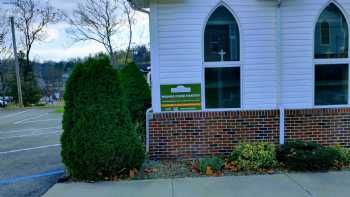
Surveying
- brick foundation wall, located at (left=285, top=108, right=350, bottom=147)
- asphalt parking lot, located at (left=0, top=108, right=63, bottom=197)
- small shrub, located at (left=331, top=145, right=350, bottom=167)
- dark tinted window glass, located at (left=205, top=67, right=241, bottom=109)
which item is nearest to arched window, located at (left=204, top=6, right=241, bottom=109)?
dark tinted window glass, located at (left=205, top=67, right=241, bottom=109)

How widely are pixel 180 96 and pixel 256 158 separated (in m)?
1.91

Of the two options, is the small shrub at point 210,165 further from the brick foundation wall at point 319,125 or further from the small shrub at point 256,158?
the brick foundation wall at point 319,125

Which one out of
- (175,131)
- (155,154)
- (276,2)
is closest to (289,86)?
(276,2)

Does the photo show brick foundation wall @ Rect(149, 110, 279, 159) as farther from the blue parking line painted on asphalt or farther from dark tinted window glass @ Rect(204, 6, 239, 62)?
the blue parking line painted on asphalt

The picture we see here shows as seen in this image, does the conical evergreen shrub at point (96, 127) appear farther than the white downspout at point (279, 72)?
No

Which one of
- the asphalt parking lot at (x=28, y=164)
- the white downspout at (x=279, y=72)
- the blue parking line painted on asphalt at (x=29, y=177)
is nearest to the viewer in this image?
the asphalt parking lot at (x=28, y=164)

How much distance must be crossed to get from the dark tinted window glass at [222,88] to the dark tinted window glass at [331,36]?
5.78 feet

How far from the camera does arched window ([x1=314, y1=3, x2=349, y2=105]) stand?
634cm

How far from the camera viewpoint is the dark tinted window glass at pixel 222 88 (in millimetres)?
6359

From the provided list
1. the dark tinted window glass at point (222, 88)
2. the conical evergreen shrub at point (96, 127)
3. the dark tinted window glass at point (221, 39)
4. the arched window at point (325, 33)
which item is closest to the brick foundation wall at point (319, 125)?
the dark tinted window glass at point (222, 88)

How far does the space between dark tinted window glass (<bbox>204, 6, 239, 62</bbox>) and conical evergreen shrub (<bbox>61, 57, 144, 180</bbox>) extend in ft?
7.07

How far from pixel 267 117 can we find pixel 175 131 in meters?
1.92

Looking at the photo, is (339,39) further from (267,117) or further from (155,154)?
(155,154)

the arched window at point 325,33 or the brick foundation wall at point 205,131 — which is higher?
the arched window at point 325,33
